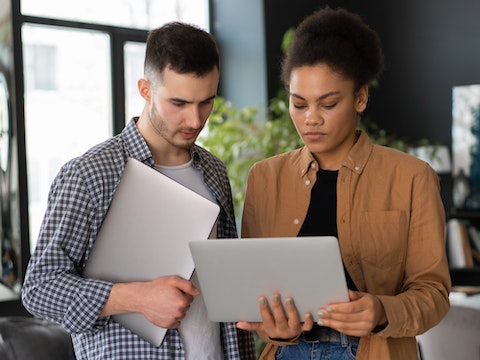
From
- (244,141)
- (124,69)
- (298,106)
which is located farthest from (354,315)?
(124,69)

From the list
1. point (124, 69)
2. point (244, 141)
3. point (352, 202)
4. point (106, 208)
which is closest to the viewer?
point (106, 208)

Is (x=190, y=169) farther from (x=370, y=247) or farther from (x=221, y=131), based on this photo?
(x=221, y=131)

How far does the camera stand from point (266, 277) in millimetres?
1667

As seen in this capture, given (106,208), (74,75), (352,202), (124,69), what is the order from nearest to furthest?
(106,208)
(352,202)
(74,75)
(124,69)

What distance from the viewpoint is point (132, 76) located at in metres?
6.14

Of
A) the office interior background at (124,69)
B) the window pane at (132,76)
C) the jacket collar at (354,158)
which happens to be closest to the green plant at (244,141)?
the office interior background at (124,69)

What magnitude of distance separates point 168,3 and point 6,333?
4.06 m

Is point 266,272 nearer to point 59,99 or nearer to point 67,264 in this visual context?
point 67,264

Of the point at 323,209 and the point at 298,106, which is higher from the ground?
the point at 298,106

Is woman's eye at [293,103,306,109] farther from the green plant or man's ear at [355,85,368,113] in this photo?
the green plant

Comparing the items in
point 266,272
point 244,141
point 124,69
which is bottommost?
point 266,272

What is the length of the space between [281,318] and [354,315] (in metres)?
0.16

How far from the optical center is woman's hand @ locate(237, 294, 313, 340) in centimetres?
170

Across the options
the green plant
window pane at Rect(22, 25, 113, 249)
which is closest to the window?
window pane at Rect(22, 25, 113, 249)
